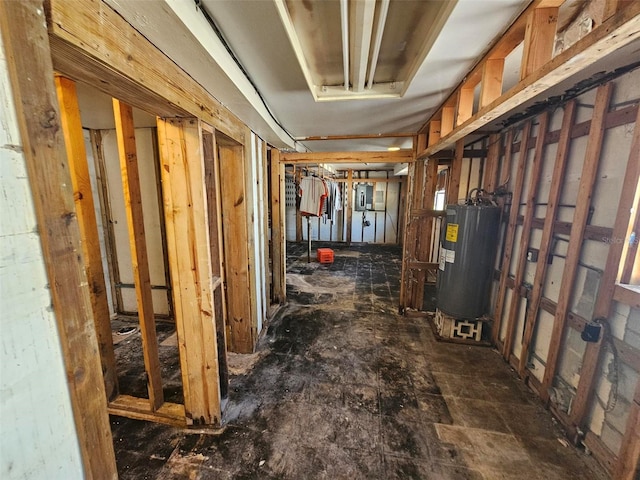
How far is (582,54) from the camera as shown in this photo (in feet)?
2.61

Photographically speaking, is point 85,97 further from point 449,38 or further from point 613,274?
point 613,274

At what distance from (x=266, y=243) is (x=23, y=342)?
2.37 metres

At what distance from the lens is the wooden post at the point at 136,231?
1.44m

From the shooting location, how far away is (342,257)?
20.4 ft

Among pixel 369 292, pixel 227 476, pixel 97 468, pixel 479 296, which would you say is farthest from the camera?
pixel 369 292

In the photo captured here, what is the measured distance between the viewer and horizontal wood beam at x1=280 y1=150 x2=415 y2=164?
295 cm

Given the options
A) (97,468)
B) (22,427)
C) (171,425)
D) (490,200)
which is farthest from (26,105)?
(490,200)

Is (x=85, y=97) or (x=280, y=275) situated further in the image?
(x=280, y=275)

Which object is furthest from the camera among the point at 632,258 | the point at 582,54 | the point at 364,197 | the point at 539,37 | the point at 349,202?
the point at 364,197

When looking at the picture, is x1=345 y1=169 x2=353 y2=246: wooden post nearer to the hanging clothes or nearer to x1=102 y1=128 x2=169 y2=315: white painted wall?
the hanging clothes

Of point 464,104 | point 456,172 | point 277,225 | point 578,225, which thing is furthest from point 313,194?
point 578,225

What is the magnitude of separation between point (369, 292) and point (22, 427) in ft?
12.5

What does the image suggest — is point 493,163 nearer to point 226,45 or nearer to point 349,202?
point 226,45

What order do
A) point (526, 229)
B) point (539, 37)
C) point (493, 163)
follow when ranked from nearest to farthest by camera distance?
1. point (539, 37)
2. point (526, 229)
3. point (493, 163)
